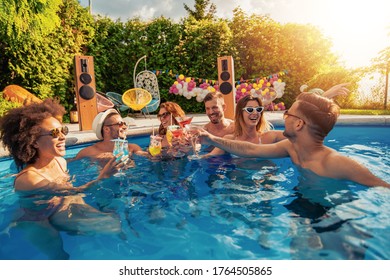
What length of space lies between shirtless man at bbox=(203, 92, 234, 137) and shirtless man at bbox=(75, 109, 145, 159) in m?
1.62

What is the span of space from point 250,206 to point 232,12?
44.1ft

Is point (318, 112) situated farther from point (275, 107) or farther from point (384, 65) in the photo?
point (384, 65)

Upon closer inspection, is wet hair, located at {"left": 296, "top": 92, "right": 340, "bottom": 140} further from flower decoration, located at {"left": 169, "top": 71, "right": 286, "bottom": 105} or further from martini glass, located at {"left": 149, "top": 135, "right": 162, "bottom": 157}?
flower decoration, located at {"left": 169, "top": 71, "right": 286, "bottom": 105}

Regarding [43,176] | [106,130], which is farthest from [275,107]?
[43,176]

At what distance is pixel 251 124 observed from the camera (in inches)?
194

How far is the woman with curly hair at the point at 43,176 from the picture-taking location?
276cm

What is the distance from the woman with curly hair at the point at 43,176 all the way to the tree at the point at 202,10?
3434 centimetres

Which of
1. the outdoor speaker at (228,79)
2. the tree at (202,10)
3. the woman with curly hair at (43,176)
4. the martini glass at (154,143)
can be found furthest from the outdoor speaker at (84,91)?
the tree at (202,10)

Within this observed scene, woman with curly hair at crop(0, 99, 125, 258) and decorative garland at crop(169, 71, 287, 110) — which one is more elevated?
decorative garland at crop(169, 71, 287, 110)

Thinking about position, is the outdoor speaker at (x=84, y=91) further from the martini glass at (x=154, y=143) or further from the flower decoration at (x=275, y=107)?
the flower decoration at (x=275, y=107)

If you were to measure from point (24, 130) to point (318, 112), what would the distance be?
271cm

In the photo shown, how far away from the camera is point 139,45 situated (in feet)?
43.6

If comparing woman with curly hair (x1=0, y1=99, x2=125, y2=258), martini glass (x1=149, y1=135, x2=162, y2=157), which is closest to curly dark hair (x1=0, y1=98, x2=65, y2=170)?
woman with curly hair (x1=0, y1=99, x2=125, y2=258)

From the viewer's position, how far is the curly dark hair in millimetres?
2896
